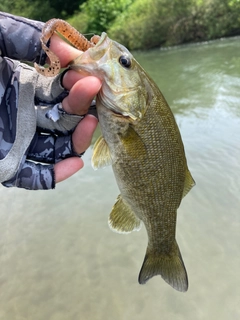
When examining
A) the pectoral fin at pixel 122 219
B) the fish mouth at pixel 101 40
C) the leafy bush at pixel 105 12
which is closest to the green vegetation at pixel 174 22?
the leafy bush at pixel 105 12

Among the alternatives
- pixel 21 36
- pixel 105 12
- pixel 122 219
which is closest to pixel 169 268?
pixel 122 219

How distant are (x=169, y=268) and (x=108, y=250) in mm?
2243

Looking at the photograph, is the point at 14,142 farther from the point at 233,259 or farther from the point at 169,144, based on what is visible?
the point at 233,259

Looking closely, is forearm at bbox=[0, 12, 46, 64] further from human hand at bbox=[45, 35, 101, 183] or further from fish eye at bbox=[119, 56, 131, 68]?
fish eye at bbox=[119, 56, 131, 68]

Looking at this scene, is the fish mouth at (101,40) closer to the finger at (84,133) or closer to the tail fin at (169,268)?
the finger at (84,133)

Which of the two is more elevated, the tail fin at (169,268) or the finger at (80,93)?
the finger at (80,93)

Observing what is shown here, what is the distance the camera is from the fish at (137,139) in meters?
2.09

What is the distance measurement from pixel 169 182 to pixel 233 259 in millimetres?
2431

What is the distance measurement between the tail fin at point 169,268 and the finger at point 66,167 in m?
0.81

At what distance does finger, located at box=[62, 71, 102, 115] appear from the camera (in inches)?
80.2

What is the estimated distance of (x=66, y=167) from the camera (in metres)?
2.65

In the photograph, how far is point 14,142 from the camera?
2.58 m

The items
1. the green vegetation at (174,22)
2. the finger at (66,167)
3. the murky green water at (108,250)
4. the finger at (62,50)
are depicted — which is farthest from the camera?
the green vegetation at (174,22)

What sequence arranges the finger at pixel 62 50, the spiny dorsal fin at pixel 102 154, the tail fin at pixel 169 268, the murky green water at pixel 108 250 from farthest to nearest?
the murky green water at pixel 108 250
the tail fin at pixel 169 268
the spiny dorsal fin at pixel 102 154
the finger at pixel 62 50
